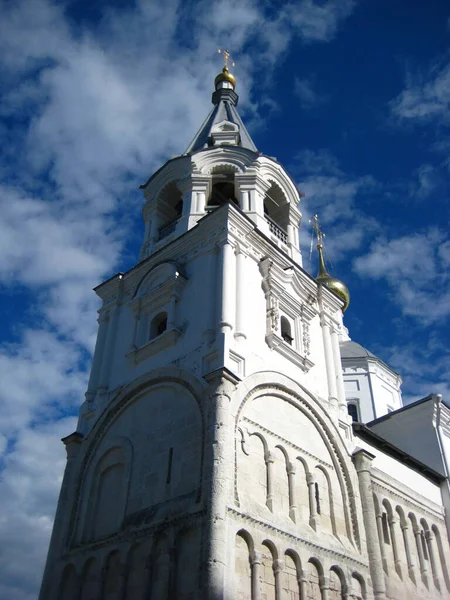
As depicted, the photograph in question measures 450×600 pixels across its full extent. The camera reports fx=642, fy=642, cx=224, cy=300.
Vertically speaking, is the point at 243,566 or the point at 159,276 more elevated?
the point at 159,276

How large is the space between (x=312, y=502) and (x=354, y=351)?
1442 cm

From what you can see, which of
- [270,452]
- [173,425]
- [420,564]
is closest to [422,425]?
[420,564]

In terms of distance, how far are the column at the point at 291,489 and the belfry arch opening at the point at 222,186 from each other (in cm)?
783

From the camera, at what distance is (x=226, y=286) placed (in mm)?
13258

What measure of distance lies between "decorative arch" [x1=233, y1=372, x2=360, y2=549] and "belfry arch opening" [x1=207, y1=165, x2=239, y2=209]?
6104mm

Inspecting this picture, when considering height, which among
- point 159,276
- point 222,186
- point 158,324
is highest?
point 222,186

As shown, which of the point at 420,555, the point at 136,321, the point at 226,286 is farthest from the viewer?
the point at 420,555

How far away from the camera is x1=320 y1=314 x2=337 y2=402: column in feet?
49.1

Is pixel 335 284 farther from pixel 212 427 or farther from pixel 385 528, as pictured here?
pixel 212 427

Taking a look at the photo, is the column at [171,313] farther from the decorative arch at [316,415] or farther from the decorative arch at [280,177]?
the decorative arch at [280,177]

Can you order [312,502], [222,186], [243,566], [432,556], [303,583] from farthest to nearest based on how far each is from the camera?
[222,186] < [432,556] < [312,502] < [303,583] < [243,566]

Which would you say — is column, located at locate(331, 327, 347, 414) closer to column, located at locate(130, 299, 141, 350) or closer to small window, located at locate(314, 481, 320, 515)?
small window, located at locate(314, 481, 320, 515)

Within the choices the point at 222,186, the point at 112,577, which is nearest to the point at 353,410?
the point at 222,186

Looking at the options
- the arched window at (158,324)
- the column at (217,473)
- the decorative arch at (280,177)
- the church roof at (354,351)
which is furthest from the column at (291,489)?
the church roof at (354,351)
